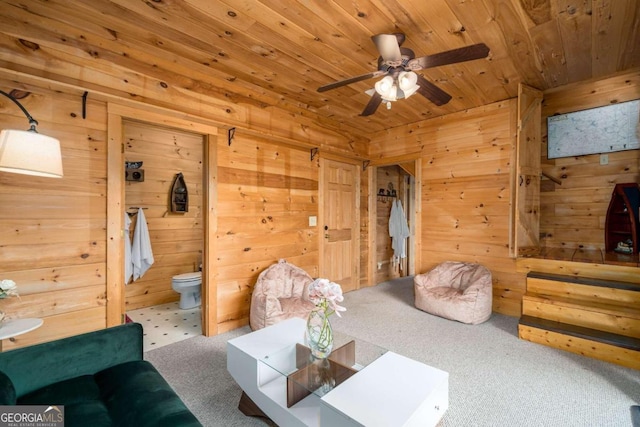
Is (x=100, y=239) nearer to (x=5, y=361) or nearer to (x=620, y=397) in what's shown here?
(x=5, y=361)

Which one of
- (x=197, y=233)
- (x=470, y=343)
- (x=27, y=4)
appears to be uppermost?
(x=27, y=4)

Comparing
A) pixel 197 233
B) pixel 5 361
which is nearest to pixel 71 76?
pixel 5 361

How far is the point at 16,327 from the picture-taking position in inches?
64.4

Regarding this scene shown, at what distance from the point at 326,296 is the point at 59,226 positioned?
7.06 ft

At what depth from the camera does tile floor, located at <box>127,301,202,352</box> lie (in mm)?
2912

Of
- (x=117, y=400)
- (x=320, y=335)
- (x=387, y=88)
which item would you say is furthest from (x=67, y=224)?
(x=387, y=88)

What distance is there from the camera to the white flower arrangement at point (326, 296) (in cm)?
164

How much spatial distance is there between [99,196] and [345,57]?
242cm

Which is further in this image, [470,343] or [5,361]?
[470,343]

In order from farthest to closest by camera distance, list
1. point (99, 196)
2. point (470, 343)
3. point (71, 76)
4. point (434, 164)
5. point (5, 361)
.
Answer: point (434, 164)
point (470, 343)
point (99, 196)
point (71, 76)
point (5, 361)

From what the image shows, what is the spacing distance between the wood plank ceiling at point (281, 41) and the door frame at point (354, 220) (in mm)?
1355

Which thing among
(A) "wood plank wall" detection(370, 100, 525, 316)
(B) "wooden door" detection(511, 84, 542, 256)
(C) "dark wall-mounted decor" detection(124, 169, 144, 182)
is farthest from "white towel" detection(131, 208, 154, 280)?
(B) "wooden door" detection(511, 84, 542, 256)

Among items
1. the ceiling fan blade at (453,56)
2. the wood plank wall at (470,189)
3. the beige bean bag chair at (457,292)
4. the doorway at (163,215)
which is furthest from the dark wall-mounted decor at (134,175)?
the beige bean bag chair at (457,292)

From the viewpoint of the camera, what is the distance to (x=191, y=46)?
93.1 inches
